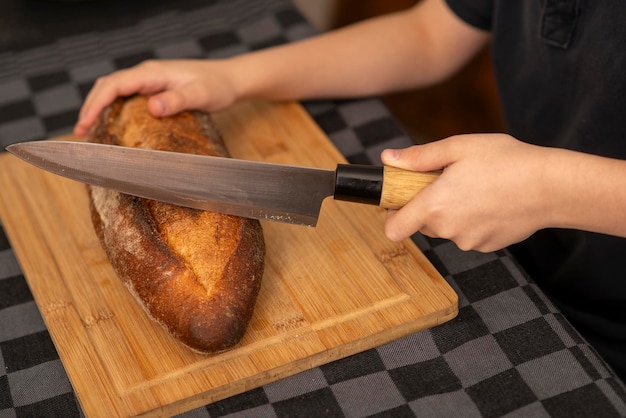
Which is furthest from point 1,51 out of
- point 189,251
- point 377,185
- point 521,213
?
point 521,213

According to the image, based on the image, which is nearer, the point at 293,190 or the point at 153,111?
the point at 293,190

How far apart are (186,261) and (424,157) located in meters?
0.33

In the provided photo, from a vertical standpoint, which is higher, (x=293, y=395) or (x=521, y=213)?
(x=521, y=213)

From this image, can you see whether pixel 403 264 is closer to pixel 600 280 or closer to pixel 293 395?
pixel 293 395

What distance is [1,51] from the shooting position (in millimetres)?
1483

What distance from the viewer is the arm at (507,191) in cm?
87

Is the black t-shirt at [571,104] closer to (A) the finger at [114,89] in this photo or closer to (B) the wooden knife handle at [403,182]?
(B) the wooden knife handle at [403,182]

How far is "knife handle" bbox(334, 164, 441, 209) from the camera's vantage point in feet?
3.03

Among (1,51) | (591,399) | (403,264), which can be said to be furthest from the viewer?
(1,51)

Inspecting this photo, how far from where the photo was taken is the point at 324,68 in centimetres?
133

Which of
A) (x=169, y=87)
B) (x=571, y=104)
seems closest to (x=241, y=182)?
(x=169, y=87)

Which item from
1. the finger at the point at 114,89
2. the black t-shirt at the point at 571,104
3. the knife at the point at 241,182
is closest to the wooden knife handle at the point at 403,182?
the knife at the point at 241,182

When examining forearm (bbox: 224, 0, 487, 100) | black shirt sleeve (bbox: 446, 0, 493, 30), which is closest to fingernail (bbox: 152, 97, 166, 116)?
forearm (bbox: 224, 0, 487, 100)

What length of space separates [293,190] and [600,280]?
560mm
